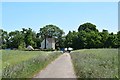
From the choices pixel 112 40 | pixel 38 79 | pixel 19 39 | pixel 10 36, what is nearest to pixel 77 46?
pixel 112 40

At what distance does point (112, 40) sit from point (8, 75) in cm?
8332

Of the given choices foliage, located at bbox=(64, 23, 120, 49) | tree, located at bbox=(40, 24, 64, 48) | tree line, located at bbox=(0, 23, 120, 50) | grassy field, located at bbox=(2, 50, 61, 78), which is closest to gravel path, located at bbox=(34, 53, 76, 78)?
grassy field, located at bbox=(2, 50, 61, 78)

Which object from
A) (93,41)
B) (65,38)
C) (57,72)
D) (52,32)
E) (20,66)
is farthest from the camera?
(52,32)

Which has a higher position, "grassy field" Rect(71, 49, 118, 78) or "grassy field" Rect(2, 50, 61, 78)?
"grassy field" Rect(71, 49, 118, 78)

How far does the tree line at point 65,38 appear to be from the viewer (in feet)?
320

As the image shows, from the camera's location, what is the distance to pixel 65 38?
400 feet

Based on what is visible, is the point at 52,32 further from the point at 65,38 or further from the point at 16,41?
the point at 16,41

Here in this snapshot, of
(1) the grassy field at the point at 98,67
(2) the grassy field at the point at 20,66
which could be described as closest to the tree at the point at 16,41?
(2) the grassy field at the point at 20,66

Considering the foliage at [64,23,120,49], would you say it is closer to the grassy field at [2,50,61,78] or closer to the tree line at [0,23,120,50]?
the tree line at [0,23,120,50]

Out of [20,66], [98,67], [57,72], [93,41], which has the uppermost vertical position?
[93,41]

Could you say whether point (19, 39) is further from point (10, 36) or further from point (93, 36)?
point (93, 36)

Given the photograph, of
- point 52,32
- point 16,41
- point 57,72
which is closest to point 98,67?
point 57,72

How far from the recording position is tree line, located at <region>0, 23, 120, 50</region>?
97.5 m

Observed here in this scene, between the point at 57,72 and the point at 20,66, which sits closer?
the point at 20,66
